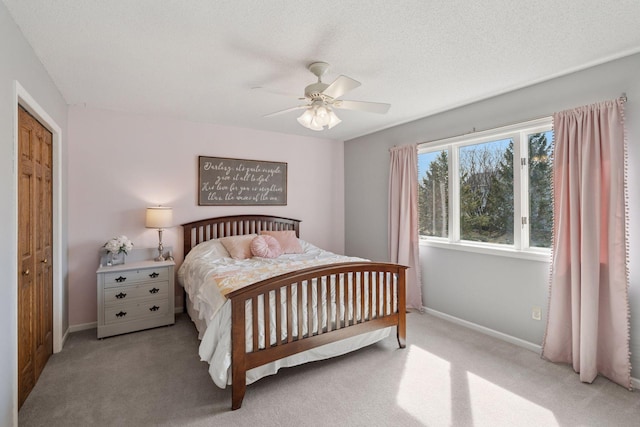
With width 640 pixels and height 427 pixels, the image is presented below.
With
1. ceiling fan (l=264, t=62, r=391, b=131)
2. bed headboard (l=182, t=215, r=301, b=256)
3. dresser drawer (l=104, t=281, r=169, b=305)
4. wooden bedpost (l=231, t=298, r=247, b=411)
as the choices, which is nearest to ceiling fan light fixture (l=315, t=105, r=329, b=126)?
ceiling fan (l=264, t=62, r=391, b=131)

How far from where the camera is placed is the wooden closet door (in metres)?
2.07

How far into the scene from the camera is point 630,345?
2287 millimetres

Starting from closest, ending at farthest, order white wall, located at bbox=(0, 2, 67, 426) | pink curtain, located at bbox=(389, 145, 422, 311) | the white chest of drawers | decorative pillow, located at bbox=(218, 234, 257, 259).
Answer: white wall, located at bbox=(0, 2, 67, 426) < the white chest of drawers < decorative pillow, located at bbox=(218, 234, 257, 259) < pink curtain, located at bbox=(389, 145, 422, 311)

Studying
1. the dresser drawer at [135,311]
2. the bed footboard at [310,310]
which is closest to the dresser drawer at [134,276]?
the dresser drawer at [135,311]

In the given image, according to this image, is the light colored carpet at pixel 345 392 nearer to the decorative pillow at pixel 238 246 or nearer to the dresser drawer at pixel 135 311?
the dresser drawer at pixel 135 311

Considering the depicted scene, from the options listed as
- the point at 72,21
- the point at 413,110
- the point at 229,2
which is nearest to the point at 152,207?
the point at 72,21

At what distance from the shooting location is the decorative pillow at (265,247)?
373 centimetres

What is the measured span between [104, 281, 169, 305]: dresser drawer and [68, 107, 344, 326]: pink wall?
0.54m

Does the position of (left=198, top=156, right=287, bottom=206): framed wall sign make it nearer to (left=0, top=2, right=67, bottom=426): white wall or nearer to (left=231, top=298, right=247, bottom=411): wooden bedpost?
(left=0, top=2, right=67, bottom=426): white wall

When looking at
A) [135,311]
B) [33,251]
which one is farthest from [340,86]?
[135,311]

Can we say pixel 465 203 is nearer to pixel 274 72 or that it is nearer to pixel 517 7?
pixel 517 7

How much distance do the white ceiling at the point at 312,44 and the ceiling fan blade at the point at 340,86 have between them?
26cm

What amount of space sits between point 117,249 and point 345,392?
276 centimetres

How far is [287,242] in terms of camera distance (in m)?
4.12
